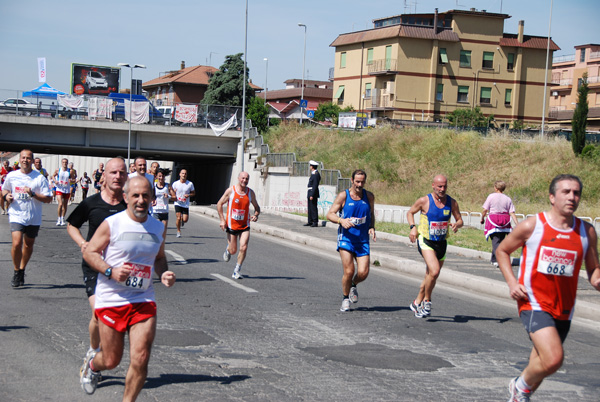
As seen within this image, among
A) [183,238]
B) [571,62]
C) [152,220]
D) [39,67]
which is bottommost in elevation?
[183,238]

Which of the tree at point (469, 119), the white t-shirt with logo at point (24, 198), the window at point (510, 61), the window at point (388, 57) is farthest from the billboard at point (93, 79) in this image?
the white t-shirt with logo at point (24, 198)

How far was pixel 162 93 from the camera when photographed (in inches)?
4099

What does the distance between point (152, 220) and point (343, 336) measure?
140 inches

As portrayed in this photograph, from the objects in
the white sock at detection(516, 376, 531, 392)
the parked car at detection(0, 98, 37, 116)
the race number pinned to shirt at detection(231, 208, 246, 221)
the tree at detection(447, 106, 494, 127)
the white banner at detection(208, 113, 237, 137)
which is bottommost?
the white sock at detection(516, 376, 531, 392)

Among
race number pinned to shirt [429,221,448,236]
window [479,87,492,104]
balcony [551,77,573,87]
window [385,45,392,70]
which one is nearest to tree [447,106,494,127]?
window [479,87,492,104]

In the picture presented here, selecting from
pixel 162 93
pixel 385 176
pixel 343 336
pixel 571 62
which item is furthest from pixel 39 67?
pixel 343 336

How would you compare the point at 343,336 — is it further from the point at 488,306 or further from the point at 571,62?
the point at 571,62

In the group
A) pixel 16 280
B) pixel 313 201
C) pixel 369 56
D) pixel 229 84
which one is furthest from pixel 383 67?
pixel 16 280

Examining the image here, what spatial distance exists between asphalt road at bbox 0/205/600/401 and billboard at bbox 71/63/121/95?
2436 inches

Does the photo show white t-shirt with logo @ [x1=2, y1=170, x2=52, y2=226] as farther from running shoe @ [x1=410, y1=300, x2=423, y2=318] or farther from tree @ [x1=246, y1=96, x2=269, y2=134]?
tree @ [x1=246, y1=96, x2=269, y2=134]

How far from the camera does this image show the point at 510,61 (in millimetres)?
67250

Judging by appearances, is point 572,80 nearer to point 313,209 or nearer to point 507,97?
point 507,97

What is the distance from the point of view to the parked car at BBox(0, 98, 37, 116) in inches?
1575

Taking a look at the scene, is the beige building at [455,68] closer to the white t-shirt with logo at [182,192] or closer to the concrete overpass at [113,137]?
the concrete overpass at [113,137]
